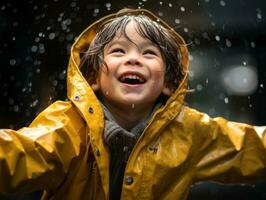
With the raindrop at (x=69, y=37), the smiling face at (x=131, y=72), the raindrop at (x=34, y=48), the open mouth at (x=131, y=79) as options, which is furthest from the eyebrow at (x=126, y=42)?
the raindrop at (x=69, y=37)

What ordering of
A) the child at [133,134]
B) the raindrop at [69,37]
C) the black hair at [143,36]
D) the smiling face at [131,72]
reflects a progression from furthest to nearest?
the raindrop at [69,37] → the black hair at [143,36] → the smiling face at [131,72] → the child at [133,134]

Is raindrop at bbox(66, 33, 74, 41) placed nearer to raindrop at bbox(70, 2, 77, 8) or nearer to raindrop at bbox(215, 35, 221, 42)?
raindrop at bbox(70, 2, 77, 8)

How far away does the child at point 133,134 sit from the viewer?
5.04ft

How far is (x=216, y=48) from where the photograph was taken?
3.53 meters

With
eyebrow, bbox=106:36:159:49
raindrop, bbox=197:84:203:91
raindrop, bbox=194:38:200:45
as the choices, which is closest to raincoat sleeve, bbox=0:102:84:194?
eyebrow, bbox=106:36:159:49

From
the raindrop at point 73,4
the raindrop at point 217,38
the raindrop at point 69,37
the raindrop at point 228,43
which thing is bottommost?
the raindrop at point 228,43

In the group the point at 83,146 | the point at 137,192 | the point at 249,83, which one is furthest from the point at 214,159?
the point at 249,83

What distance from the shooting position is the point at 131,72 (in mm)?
1635

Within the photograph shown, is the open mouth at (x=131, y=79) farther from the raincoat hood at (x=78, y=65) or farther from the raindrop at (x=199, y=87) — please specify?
the raindrop at (x=199, y=87)

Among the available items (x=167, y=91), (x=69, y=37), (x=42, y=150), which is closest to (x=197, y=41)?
(x=69, y=37)

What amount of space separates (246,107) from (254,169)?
1863 mm

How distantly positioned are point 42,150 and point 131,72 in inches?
15.6

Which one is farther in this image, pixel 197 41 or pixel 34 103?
pixel 197 41

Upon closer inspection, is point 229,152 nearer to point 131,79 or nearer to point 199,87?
point 131,79
